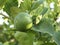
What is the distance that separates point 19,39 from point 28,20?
5 cm

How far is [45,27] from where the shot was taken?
17.5 inches

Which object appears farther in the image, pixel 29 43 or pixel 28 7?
pixel 28 7

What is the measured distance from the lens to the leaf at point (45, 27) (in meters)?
0.43

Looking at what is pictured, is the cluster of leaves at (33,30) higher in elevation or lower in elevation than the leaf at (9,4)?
lower

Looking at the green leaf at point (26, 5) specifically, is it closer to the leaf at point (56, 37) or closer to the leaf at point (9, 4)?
the leaf at point (9, 4)

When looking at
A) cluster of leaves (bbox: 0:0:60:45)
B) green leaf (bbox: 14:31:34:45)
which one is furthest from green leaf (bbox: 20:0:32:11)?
green leaf (bbox: 14:31:34:45)

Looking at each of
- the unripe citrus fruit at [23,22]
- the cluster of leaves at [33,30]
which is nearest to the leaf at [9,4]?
the cluster of leaves at [33,30]

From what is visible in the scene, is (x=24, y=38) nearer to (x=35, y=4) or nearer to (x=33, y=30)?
(x=33, y=30)

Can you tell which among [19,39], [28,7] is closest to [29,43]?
[19,39]

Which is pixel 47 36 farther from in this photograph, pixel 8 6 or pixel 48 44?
pixel 8 6

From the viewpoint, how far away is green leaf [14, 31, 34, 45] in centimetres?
41

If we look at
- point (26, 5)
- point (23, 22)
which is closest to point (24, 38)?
point (23, 22)

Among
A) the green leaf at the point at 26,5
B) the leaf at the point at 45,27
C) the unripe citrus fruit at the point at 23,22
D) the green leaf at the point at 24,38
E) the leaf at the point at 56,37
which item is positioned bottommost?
the leaf at the point at 56,37

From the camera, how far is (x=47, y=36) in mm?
481
